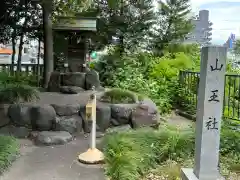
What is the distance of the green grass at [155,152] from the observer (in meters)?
3.60

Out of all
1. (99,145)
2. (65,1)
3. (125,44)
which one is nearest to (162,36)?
(125,44)

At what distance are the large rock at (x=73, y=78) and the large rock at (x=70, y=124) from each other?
140cm

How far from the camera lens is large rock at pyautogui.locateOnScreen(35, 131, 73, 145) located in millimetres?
4902

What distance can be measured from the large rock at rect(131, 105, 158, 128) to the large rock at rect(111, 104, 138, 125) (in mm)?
89

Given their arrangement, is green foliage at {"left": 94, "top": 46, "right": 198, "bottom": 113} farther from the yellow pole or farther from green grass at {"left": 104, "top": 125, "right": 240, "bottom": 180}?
the yellow pole

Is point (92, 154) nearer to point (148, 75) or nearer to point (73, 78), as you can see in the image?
point (73, 78)

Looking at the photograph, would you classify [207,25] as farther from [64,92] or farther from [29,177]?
[64,92]

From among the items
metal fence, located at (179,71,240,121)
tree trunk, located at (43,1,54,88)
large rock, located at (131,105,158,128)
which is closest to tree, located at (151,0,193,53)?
metal fence, located at (179,71,240,121)

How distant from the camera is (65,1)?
8195 mm

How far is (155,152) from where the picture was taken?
4.07 metres

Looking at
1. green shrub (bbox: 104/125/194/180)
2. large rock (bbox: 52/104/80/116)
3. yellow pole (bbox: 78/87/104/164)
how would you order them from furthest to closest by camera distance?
large rock (bbox: 52/104/80/116)
yellow pole (bbox: 78/87/104/164)
green shrub (bbox: 104/125/194/180)

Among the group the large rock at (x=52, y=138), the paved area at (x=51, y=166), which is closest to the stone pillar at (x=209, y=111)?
the paved area at (x=51, y=166)

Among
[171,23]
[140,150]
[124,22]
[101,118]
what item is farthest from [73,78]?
[171,23]

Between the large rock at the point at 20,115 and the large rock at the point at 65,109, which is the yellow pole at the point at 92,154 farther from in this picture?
the large rock at the point at 20,115
